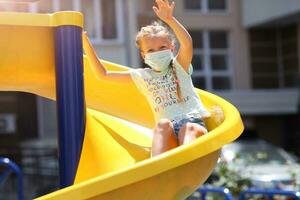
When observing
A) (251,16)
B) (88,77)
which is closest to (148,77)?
(88,77)

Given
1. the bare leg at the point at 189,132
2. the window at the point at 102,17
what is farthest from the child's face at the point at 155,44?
the window at the point at 102,17

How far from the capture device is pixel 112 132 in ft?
13.0

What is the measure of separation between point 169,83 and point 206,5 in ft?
52.4

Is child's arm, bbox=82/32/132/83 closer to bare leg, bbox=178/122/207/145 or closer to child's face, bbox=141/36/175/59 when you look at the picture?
child's face, bbox=141/36/175/59

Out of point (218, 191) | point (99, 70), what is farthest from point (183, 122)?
point (218, 191)

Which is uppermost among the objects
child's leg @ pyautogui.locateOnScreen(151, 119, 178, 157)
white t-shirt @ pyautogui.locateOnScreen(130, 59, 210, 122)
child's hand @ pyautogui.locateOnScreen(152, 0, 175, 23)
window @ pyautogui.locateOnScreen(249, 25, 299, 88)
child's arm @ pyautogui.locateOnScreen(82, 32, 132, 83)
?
child's hand @ pyautogui.locateOnScreen(152, 0, 175, 23)

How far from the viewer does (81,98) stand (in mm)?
3303

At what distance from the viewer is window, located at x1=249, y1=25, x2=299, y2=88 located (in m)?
19.4

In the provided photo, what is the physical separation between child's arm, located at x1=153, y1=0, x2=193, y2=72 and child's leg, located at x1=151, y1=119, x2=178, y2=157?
1.16ft

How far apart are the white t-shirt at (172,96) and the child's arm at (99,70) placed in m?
0.20

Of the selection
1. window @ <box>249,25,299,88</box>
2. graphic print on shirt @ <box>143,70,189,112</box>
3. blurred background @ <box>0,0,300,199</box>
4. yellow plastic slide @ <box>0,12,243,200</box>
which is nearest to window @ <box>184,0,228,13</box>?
blurred background @ <box>0,0,300,199</box>

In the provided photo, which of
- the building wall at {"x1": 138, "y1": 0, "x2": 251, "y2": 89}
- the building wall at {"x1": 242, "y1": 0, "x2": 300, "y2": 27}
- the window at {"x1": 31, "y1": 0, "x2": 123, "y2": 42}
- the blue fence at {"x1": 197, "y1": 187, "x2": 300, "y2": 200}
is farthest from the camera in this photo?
the building wall at {"x1": 138, "y1": 0, "x2": 251, "y2": 89}

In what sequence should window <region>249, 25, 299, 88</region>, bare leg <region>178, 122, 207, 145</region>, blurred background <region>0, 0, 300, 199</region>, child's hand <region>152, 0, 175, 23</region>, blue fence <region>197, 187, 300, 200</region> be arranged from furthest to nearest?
1. window <region>249, 25, 299, 88</region>
2. blurred background <region>0, 0, 300, 199</region>
3. blue fence <region>197, 187, 300, 200</region>
4. child's hand <region>152, 0, 175, 23</region>
5. bare leg <region>178, 122, 207, 145</region>

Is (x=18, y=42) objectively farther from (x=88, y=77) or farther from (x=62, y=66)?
(x=88, y=77)
